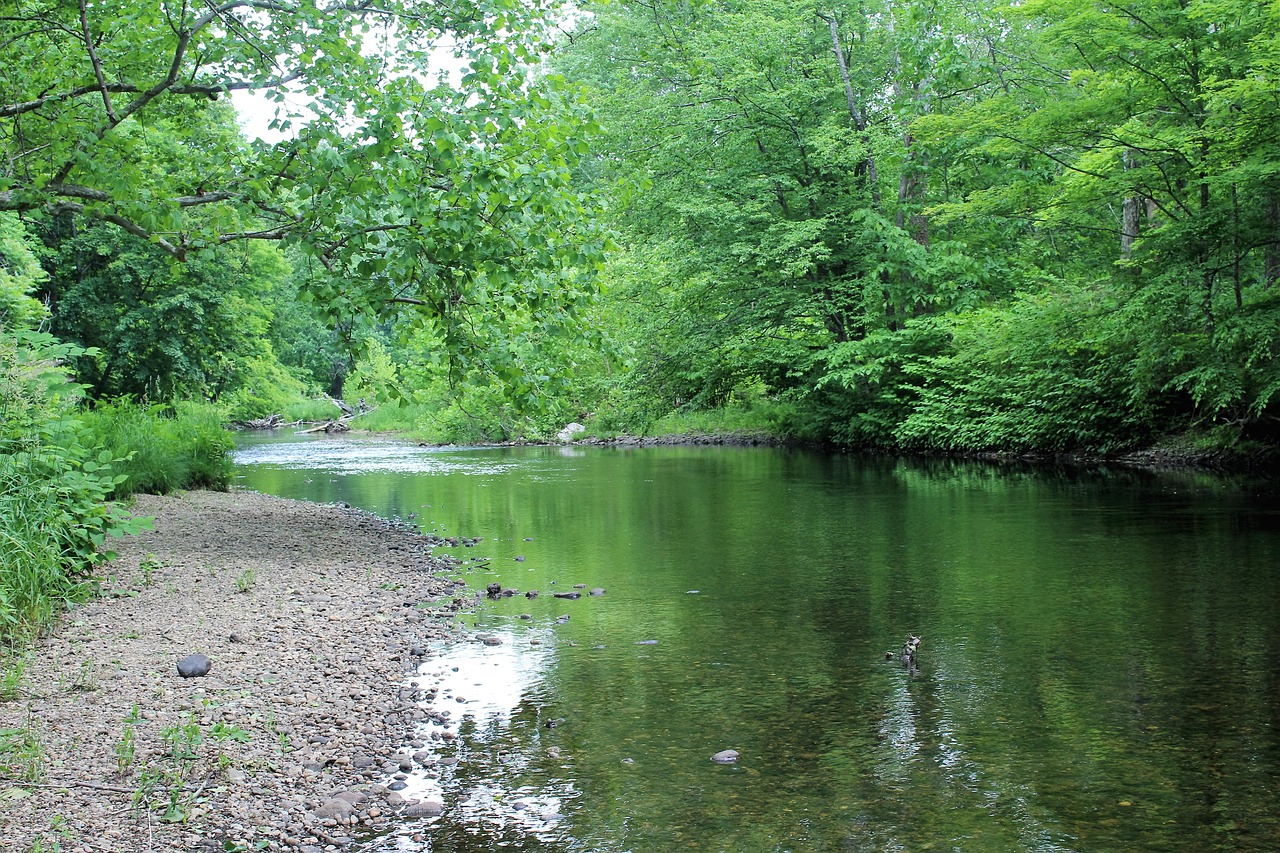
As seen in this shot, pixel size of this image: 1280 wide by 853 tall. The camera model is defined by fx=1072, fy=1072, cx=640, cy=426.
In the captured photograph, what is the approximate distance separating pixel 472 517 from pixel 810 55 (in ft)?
51.7

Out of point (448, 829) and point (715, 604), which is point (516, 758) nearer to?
point (448, 829)

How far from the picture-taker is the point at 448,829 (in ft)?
13.7

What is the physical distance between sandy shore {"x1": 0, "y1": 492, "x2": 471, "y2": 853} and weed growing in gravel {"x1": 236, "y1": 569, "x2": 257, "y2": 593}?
0.07ft

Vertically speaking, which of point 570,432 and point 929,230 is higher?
point 929,230

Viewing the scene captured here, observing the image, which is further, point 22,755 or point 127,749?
point 127,749

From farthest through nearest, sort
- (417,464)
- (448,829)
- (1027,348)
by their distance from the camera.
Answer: (417,464)
(1027,348)
(448,829)

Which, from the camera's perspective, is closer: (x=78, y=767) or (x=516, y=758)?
(x=78, y=767)

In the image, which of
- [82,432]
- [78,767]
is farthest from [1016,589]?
[82,432]

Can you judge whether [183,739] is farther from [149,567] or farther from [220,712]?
[149,567]

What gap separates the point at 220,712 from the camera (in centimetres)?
512

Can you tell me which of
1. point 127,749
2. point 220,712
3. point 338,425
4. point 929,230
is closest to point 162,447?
point 220,712

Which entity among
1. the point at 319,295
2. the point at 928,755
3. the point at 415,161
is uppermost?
the point at 415,161

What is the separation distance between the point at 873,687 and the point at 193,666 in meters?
3.68

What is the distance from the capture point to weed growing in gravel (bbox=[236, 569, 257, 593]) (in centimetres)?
797
